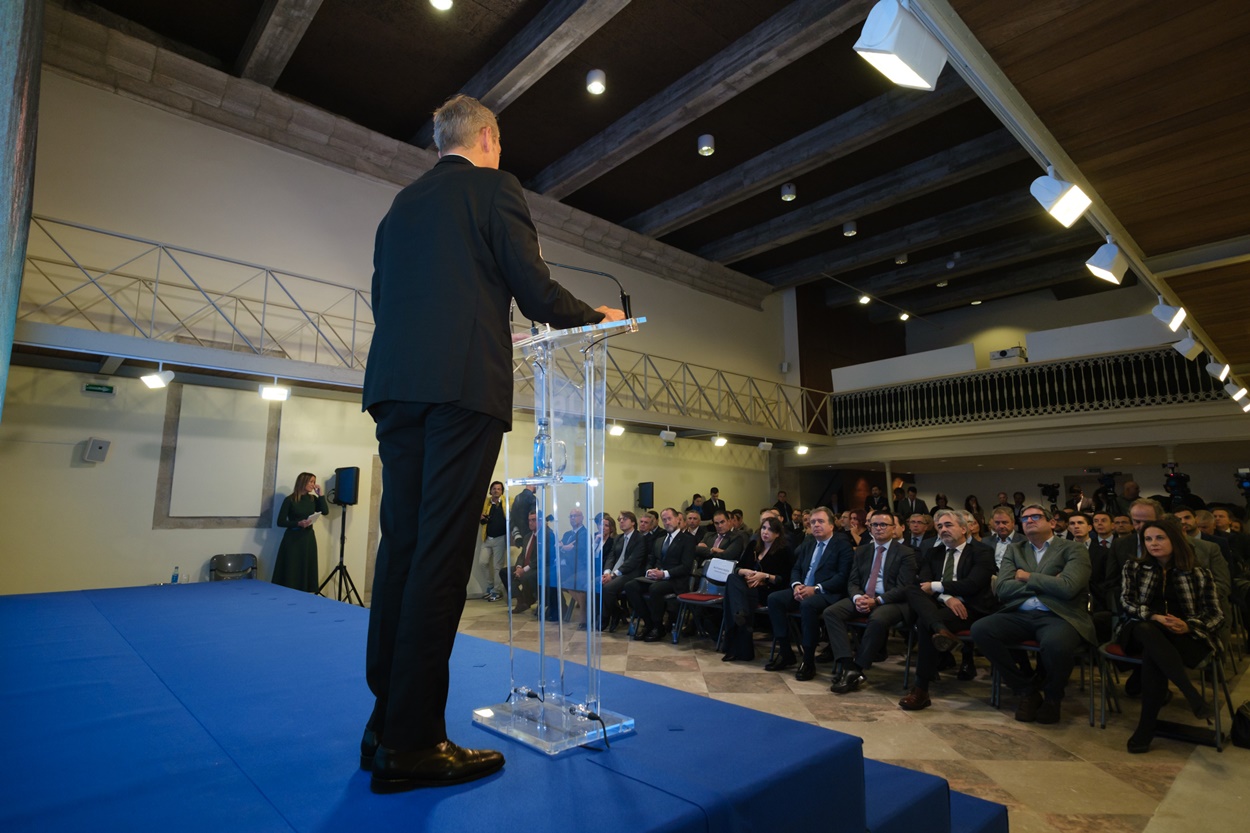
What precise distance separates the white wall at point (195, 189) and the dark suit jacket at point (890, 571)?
6.03 m

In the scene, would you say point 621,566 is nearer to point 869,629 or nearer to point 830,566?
point 830,566

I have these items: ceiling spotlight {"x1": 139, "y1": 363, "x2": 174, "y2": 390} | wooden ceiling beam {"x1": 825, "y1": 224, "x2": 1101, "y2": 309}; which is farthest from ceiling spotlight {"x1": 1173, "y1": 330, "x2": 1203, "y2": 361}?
ceiling spotlight {"x1": 139, "y1": 363, "x2": 174, "y2": 390}

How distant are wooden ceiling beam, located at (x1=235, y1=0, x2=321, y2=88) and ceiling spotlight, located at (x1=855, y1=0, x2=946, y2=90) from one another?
18.3ft

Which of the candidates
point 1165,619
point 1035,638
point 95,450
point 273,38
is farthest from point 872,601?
point 273,38

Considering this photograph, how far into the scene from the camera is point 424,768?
3.89ft

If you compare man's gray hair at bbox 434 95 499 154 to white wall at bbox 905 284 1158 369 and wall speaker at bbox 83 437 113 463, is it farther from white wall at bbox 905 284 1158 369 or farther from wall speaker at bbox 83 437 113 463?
white wall at bbox 905 284 1158 369

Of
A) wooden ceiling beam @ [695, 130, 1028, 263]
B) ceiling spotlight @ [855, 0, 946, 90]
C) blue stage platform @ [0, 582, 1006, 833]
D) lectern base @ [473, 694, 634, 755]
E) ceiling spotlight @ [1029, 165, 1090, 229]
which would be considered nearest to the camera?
blue stage platform @ [0, 582, 1006, 833]

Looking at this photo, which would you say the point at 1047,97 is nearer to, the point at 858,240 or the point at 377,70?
the point at 377,70

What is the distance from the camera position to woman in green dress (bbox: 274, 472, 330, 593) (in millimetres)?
6684

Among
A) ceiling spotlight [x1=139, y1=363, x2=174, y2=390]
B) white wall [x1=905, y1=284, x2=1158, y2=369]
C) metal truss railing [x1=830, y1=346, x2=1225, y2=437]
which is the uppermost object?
white wall [x1=905, y1=284, x2=1158, y2=369]

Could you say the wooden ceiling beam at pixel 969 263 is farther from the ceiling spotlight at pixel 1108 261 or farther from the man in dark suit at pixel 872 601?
the man in dark suit at pixel 872 601

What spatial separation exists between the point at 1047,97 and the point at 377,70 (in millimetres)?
6703

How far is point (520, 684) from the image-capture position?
1.78 meters

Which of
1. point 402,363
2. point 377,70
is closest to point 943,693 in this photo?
point 402,363
